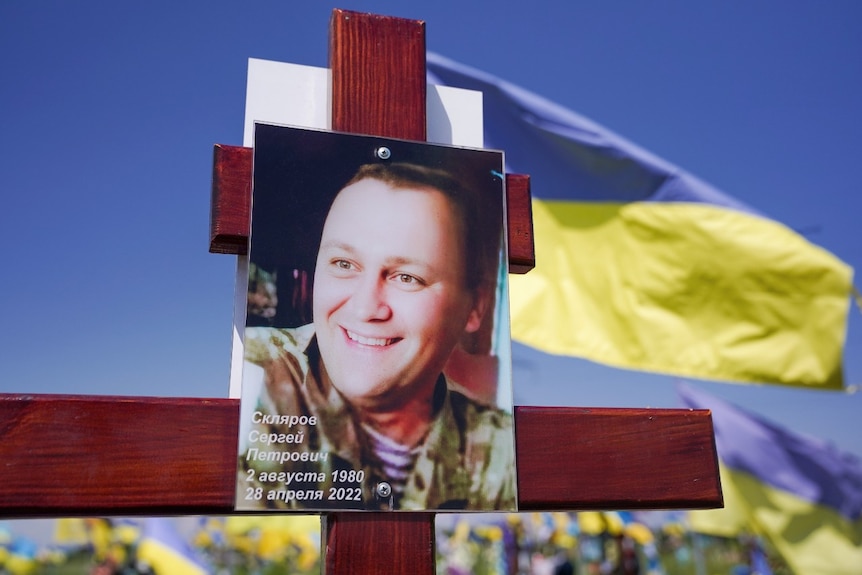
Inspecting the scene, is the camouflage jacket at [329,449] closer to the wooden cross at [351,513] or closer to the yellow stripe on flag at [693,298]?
→ the wooden cross at [351,513]

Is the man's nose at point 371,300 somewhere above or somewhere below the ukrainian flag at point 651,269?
below

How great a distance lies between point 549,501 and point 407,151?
771mm

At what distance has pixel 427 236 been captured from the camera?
1.63 meters

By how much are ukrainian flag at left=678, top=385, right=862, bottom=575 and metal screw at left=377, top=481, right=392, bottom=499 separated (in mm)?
4512

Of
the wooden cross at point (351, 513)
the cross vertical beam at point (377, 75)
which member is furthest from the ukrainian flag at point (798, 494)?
the cross vertical beam at point (377, 75)

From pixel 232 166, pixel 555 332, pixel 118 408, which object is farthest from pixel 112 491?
pixel 555 332

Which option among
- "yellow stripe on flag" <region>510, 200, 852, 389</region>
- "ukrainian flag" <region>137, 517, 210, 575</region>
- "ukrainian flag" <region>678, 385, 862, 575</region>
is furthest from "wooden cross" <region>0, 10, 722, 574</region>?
"ukrainian flag" <region>137, 517, 210, 575</region>

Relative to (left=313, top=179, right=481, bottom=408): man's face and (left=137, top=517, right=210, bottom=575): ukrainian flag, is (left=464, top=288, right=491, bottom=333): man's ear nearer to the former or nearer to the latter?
(left=313, top=179, right=481, bottom=408): man's face

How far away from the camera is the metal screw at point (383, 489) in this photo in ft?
4.64

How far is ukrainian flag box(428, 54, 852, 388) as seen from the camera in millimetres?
4457

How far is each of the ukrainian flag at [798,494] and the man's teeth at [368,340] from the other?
175 inches

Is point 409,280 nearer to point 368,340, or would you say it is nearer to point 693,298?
point 368,340

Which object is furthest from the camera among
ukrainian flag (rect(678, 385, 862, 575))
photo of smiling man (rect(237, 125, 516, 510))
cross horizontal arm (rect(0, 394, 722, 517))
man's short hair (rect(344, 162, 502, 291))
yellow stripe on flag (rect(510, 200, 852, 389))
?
ukrainian flag (rect(678, 385, 862, 575))

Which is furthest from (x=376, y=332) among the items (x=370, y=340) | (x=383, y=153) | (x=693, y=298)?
(x=693, y=298)
